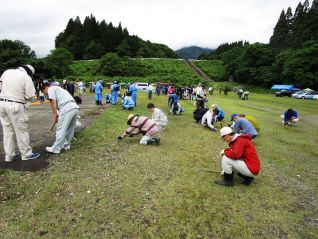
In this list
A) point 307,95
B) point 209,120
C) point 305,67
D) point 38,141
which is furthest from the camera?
point 305,67

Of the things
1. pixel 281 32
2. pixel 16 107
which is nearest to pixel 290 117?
pixel 16 107

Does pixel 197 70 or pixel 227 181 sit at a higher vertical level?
pixel 197 70

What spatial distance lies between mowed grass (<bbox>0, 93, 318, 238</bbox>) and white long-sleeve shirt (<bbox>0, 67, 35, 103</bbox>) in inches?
63.6

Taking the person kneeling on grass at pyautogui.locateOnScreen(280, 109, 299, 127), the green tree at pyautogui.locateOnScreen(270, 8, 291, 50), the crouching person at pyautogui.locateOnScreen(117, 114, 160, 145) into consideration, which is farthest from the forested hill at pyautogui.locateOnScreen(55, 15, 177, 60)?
the crouching person at pyautogui.locateOnScreen(117, 114, 160, 145)

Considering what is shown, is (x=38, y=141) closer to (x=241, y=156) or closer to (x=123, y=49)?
(x=241, y=156)

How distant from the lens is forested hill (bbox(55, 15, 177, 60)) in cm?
9150

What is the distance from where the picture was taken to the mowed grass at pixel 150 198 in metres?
4.18

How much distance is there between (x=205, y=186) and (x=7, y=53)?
204 ft

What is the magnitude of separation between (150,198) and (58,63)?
209 ft

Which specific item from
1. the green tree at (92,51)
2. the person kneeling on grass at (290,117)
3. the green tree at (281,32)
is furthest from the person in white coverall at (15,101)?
the green tree at (281,32)

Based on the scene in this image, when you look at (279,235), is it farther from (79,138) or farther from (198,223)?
(79,138)

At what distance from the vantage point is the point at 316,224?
4574 mm

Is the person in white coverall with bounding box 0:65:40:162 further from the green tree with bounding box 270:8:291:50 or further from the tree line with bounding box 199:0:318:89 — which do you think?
the green tree with bounding box 270:8:291:50

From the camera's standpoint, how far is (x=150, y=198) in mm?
5109
